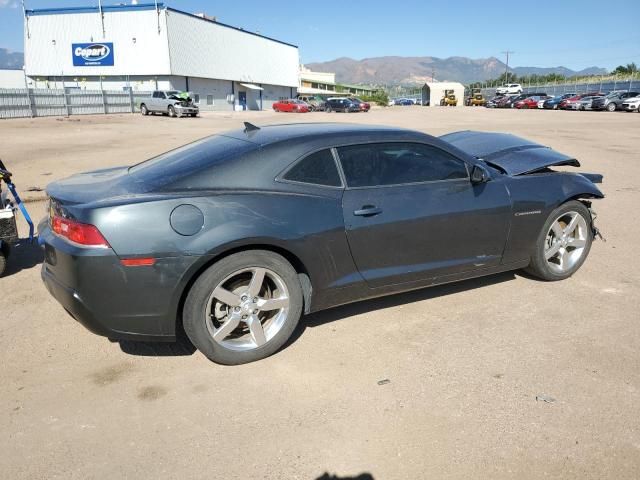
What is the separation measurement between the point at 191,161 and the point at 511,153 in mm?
2960

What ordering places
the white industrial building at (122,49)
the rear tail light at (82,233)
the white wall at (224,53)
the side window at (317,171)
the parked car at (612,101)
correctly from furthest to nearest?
the white wall at (224,53), the white industrial building at (122,49), the parked car at (612,101), the side window at (317,171), the rear tail light at (82,233)

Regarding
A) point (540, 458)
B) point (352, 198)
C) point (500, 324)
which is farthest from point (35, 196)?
point (540, 458)

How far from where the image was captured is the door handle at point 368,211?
138 inches

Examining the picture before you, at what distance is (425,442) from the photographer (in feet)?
8.48

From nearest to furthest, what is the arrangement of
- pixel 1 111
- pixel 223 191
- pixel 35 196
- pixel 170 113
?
pixel 223 191 < pixel 35 196 < pixel 1 111 < pixel 170 113

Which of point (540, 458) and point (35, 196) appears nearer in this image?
point (540, 458)

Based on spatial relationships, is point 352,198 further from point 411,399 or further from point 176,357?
point 176,357

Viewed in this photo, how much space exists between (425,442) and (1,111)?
119ft

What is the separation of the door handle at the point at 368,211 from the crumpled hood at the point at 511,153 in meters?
1.44

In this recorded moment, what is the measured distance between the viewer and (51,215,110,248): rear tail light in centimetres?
292

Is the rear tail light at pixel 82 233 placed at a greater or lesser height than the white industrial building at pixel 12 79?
lesser

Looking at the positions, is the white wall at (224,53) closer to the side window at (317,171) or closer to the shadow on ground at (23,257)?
the shadow on ground at (23,257)

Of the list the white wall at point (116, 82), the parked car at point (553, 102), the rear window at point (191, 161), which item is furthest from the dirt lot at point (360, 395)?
the parked car at point (553, 102)

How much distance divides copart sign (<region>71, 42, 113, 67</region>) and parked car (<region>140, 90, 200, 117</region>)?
17.8 metres
